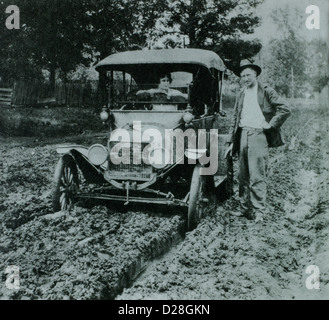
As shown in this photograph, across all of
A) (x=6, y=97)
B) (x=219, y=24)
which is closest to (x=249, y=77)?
(x=6, y=97)

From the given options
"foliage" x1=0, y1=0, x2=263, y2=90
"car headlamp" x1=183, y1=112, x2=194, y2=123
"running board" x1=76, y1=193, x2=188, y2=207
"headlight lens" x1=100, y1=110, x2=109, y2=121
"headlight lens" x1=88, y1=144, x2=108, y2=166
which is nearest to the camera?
"running board" x1=76, y1=193, x2=188, y2=207

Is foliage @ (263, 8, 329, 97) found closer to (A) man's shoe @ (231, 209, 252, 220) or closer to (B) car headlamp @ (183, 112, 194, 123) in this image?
(B) car headlamp @ (183, 112, 194, 123)

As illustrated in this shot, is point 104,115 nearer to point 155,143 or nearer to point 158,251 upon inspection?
point 155,143

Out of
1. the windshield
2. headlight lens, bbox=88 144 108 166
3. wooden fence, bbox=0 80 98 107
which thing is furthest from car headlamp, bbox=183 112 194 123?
wooden fence, bbox=0 80 98 107

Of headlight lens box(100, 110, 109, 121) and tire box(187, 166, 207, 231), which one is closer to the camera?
tire box(187, 166, 207, 231)

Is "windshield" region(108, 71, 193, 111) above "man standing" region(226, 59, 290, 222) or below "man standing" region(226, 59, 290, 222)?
above

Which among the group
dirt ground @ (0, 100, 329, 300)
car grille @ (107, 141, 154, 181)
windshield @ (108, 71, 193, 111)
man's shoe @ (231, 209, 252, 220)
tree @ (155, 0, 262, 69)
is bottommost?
dirt ground @ (0, 100, 329, 300)

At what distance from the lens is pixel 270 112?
5.36 m

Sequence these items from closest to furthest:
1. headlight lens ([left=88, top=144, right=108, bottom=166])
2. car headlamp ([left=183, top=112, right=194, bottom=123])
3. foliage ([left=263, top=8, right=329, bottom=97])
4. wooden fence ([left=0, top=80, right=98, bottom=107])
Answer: headlight lens ([left=88, top=144, right=108, bottom=166]) < car headlamp ([left=183, top=112, right=194, bottom=123]) < foliage ([left=263, top=8, right=329, bottom=97]) < wooden fence ([left=0, top=80, right=98, bottom=107])

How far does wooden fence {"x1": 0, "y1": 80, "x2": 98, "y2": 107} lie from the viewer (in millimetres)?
16172

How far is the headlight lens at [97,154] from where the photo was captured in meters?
5.66

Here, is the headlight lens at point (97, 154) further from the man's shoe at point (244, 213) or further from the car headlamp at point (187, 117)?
the man's shoe at point (244, 213)

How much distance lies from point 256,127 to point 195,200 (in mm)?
1244

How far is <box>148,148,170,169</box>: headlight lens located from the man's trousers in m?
1.02
